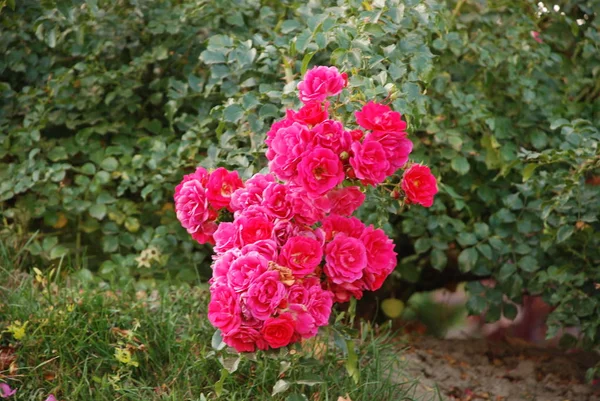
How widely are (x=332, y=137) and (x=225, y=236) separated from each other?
1.27 feet

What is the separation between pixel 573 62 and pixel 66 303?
223cm

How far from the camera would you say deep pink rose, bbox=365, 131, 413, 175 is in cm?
194

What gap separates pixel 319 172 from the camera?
6.28ft

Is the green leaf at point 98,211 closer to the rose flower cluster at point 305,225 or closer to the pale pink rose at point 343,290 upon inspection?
the rose flower cluster at point 305,225

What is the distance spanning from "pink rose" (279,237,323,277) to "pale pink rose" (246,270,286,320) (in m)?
0.06

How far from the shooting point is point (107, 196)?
3.14m

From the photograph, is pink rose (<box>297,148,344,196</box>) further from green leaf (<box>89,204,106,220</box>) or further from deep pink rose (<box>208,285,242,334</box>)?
green leaf (<box>89,204,106,220</box>)

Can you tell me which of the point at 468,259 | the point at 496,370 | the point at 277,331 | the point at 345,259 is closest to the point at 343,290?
the point at 345,259

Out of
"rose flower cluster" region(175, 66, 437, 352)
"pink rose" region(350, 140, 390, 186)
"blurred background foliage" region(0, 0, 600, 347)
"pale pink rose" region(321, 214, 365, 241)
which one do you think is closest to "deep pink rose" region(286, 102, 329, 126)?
"rose flower cluster" region(175, 66, 437, 352)

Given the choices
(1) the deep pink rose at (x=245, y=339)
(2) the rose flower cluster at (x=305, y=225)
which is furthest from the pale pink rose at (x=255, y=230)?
(1) the deep pink rose at (x=245, y=339)

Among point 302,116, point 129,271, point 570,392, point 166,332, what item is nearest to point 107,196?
point 129,271

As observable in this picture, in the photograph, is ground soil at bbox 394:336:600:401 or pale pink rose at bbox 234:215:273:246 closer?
pale pink rose at bbox 234:215:273:246

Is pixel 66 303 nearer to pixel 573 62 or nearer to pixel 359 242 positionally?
pixel 359 242

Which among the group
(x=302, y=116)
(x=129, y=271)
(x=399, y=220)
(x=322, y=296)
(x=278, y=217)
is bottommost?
(x=129, y=271)
